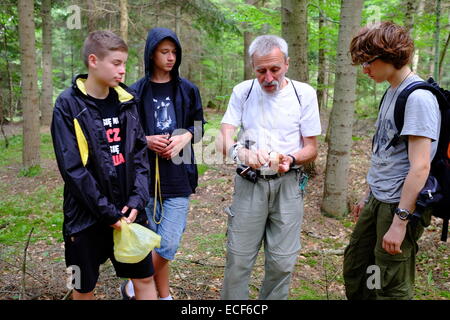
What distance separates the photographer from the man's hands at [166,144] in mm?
2898

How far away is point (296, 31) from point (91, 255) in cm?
503

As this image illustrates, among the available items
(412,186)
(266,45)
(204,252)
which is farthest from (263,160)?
(204,252)

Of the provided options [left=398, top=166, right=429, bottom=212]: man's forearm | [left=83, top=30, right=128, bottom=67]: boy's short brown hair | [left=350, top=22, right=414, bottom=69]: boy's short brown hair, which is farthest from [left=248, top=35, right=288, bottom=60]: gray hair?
[left=398, top=166, right=429, bottom=212]: man's forearm

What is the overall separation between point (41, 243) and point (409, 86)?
4.91 m

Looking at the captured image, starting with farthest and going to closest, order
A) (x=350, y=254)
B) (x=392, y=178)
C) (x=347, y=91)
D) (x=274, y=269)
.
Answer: (x=347, y=91)
(x=350, y=254)
(x=274, y=269)
(x=392, y=178)

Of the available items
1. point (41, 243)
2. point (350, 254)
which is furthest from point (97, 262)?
point (41, 243)

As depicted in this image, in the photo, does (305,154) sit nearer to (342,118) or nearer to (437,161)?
(437,161)

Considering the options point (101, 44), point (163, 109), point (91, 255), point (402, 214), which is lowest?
point (91, 255)

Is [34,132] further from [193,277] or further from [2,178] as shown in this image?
[193,277]

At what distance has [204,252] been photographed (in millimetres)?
4621

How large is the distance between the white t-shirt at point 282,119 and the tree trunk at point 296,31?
3.66 metres

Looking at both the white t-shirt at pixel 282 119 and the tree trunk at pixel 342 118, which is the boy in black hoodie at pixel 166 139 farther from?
the tree trunk at pixel 342 118

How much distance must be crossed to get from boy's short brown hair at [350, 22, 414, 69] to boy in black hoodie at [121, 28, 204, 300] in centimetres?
144
